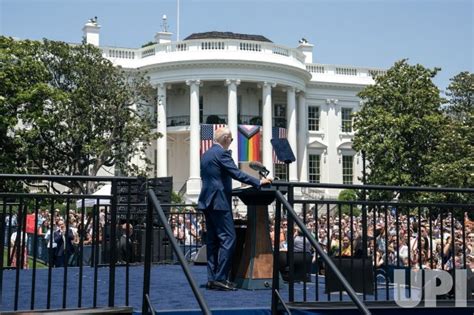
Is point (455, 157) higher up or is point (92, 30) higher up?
point (92, 30)

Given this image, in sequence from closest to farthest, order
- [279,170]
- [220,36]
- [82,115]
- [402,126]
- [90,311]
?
[90,311]
[82,115]
[402,126]
[279,170]
[220,36]

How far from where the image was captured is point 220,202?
805 cm

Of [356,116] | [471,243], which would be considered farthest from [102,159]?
[471,243]

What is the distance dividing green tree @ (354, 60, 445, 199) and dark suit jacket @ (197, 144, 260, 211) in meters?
35.0

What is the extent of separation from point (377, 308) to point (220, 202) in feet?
7.29

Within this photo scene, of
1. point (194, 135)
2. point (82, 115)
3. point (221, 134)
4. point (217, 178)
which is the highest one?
point (194, 135)

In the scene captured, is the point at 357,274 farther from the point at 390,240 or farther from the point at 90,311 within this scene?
the point at 390,240

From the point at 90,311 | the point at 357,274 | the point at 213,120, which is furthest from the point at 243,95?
the point at 90,311

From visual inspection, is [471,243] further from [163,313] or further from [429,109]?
[429,109]

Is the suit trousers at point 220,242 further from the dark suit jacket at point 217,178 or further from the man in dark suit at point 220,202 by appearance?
the dark suit jacket at point 217,178

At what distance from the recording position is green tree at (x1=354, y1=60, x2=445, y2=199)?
42125mm

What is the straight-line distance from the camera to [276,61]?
182 feet

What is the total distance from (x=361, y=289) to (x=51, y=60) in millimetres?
32289

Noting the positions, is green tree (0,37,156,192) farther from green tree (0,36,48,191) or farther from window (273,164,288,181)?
window (273,164,288,181)
